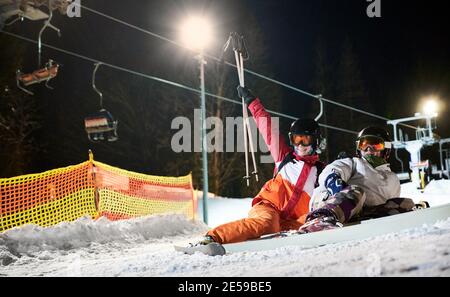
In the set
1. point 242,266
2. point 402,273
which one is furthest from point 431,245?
point 242,266

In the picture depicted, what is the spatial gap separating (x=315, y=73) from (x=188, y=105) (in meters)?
14.4

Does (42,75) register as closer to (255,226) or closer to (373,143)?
(255,226)

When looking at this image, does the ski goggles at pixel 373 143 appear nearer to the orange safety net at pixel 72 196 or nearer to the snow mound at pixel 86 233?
the snow mound at pixel 86 233

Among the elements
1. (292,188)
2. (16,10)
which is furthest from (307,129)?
(16,10)

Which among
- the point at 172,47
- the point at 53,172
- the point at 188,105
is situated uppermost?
the point at 172,47

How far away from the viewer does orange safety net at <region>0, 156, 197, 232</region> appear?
316 inches

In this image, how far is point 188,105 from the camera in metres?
22.4

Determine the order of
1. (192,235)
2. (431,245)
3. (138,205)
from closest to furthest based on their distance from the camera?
(431,245) → (192,235) → (138,205)

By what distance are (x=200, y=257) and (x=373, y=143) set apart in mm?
2277

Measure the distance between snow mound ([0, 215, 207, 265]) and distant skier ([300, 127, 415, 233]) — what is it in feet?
12.1

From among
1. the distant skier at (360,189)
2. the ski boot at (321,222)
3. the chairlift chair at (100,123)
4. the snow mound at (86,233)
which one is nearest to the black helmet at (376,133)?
the distant skier at (360,189)

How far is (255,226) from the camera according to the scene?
4.52m

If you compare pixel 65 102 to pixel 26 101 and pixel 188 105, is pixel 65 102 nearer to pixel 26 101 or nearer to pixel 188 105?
pixel 26 101

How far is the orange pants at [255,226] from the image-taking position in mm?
4332
